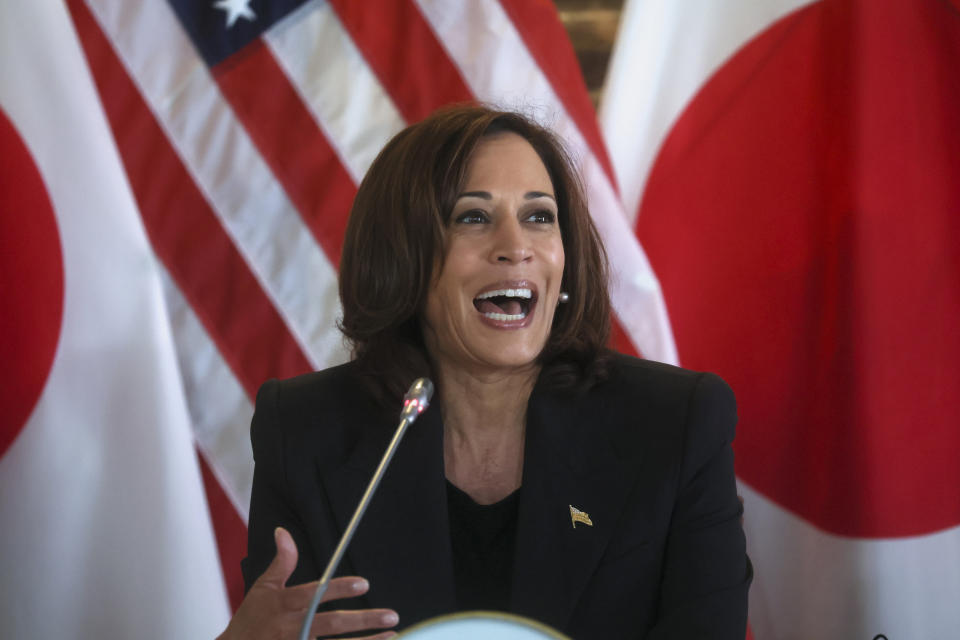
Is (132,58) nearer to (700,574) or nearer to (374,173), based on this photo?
(374,173)

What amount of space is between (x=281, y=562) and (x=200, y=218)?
1195 mm

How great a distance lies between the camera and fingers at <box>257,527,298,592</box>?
3.35 ft

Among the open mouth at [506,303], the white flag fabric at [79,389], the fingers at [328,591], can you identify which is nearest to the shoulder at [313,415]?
the open mouth at [506,303]

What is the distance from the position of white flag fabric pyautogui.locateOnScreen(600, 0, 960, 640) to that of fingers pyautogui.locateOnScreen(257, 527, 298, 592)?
1256mm

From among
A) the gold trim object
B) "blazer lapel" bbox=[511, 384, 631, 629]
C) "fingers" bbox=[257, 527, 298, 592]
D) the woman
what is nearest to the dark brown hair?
the woman

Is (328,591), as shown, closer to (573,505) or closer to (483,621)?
(483,621)

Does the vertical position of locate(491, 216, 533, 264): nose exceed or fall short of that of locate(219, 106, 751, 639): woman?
it exceeds it

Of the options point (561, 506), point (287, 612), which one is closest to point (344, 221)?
point (561, 506)

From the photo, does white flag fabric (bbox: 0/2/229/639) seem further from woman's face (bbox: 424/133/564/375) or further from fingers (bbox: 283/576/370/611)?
fingers (bbox: 283/576/370/611)

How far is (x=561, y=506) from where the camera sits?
1.39 m

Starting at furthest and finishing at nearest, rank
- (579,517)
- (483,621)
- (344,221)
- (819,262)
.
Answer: (344,221)
(819,262)
(579,517)
(483,621)

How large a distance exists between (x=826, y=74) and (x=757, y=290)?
503mm

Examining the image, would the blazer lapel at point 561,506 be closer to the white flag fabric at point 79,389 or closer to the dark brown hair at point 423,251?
the dark brown hair at point 423,251

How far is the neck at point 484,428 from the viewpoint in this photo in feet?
4.99
